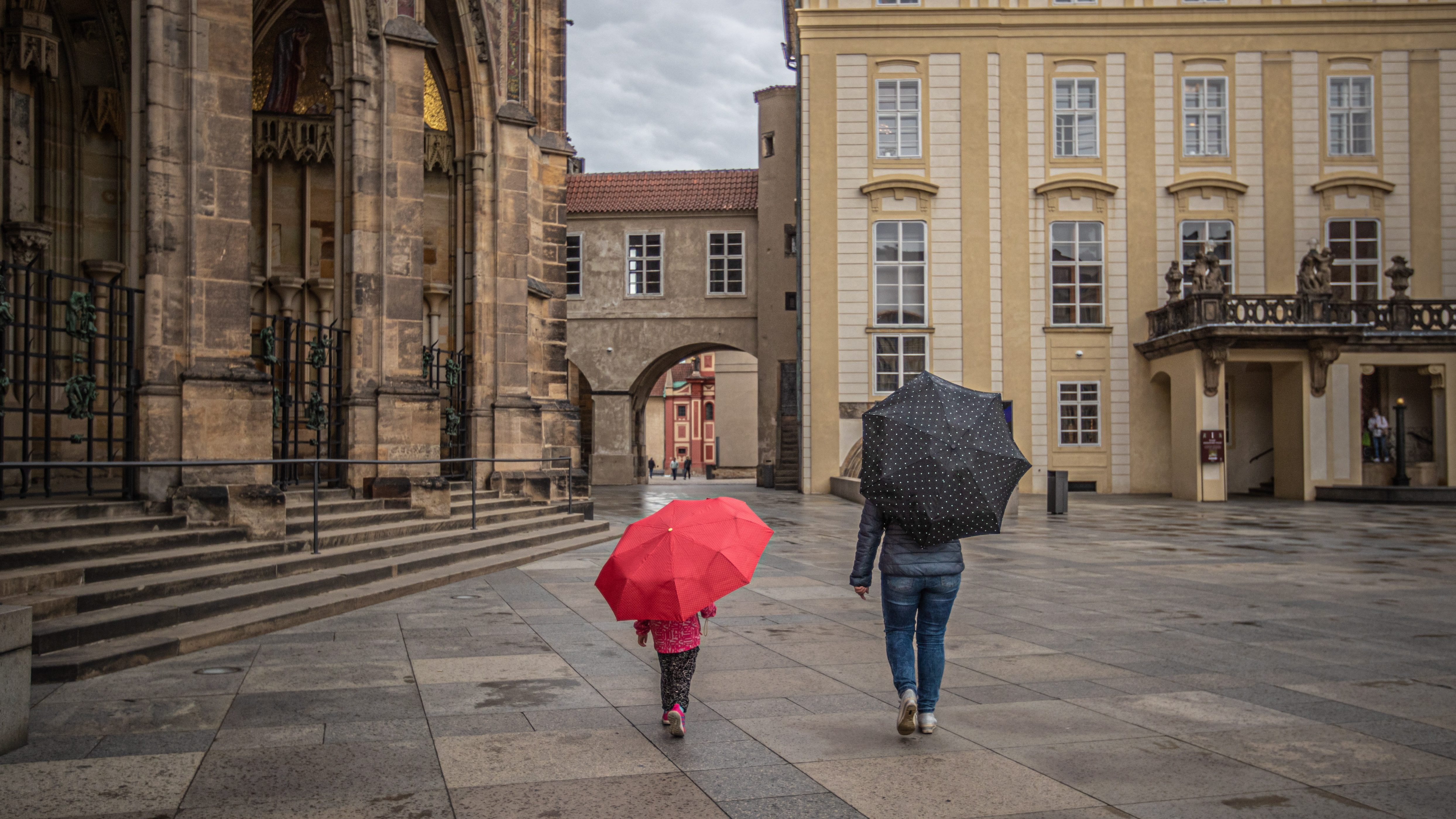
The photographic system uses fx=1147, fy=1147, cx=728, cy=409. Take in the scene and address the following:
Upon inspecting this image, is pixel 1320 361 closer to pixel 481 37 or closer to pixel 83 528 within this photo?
pixel 481 37

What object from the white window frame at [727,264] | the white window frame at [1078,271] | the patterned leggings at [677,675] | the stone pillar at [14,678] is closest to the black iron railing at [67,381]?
the stone pillar at [14,678]

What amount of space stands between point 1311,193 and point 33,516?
31.5 m

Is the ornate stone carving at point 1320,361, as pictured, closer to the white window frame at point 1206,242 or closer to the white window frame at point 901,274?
the white window frame at point 1206,242

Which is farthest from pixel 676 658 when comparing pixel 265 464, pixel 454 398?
pixel 454 398

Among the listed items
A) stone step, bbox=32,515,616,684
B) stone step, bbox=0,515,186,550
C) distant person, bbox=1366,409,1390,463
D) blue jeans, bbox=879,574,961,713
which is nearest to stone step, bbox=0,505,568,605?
stone step, bbox=0,515,186,550

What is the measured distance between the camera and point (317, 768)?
485cm

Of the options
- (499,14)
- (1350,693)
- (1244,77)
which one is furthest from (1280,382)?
(1350,693)

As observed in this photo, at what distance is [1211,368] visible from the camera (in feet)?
90.0

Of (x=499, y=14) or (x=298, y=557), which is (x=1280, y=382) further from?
(x=298, y=557)

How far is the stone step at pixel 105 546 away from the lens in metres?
7.74

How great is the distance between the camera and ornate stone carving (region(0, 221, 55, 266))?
523 inches

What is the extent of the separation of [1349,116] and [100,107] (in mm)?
30136

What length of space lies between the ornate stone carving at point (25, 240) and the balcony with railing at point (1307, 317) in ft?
76.4

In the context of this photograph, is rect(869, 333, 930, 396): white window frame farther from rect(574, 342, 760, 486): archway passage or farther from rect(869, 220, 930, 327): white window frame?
rect(574, 342, 760, 486): archway passage
